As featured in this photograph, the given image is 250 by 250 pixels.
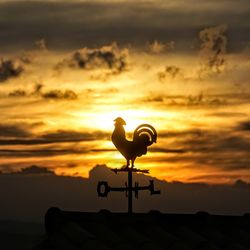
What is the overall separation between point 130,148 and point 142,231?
3460 millimetres

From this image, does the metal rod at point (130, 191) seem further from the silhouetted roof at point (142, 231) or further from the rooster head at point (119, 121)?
the rooster head at point (119, 121)

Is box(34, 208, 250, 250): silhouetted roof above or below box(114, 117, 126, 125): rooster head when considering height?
below

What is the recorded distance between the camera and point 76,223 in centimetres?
2109

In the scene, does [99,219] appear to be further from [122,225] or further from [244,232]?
[244,232]

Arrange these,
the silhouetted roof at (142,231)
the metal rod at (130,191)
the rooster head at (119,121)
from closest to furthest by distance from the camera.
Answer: the silhouetted roof at (142,231)
the metal rod at (130,191)
the rooster head at (119,121)

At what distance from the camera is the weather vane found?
23.1m

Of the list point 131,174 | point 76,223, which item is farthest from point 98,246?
point 131,174

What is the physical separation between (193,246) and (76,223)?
244 centimetres

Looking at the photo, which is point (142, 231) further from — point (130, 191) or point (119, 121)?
point (119, 121)

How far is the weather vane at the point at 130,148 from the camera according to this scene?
75.9 ft

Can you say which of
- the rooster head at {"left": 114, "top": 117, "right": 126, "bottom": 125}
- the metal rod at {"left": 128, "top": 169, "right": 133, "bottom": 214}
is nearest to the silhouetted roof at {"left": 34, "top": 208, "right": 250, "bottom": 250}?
the metal rod at {"left": 128, "top": 169, "right": 133, "bottom": 214}

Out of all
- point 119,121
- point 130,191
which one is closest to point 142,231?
point 130,191

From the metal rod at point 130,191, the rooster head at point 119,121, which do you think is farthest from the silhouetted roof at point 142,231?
the rooster head at point 119,121

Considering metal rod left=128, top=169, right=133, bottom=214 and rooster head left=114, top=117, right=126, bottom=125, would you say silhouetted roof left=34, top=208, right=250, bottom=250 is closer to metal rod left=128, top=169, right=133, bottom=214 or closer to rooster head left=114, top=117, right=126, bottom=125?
metal rod left=128, top=169, right=133, bottom=214
